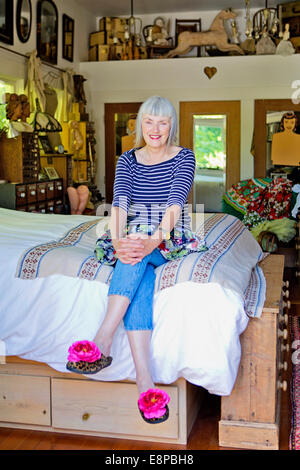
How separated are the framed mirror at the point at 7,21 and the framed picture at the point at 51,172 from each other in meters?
1.35

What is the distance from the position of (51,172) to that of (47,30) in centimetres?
184

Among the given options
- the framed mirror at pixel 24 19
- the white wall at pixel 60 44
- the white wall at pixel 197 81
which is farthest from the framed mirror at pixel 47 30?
the white wall at pixel 197 81

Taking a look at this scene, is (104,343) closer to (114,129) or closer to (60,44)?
(60,44)

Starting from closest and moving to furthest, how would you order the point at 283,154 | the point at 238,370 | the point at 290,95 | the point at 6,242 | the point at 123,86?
the point at 238,370, the point at 6,242, the point at 283,154, the point at 290,95, the point at 123,86

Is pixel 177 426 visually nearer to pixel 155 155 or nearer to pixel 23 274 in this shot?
pixel 23 274

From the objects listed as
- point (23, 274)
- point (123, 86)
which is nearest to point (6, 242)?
point (23, 274)

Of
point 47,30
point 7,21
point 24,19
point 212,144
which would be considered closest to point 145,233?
point 7,21

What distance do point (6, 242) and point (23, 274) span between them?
11.5 inches

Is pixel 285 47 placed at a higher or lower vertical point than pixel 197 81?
higher

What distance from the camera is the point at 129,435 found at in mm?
2463

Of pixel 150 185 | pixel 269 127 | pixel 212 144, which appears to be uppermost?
pixel 269 127

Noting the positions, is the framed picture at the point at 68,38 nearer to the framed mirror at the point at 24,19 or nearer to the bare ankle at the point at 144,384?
the framed mirror at the point at 24,19

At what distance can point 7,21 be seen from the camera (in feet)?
19.4

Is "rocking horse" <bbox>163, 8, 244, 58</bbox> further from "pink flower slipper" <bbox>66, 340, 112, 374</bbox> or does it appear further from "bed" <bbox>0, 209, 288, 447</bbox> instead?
"pink flower slipper" <bbox>66, 340, 112, 374</bbox>
